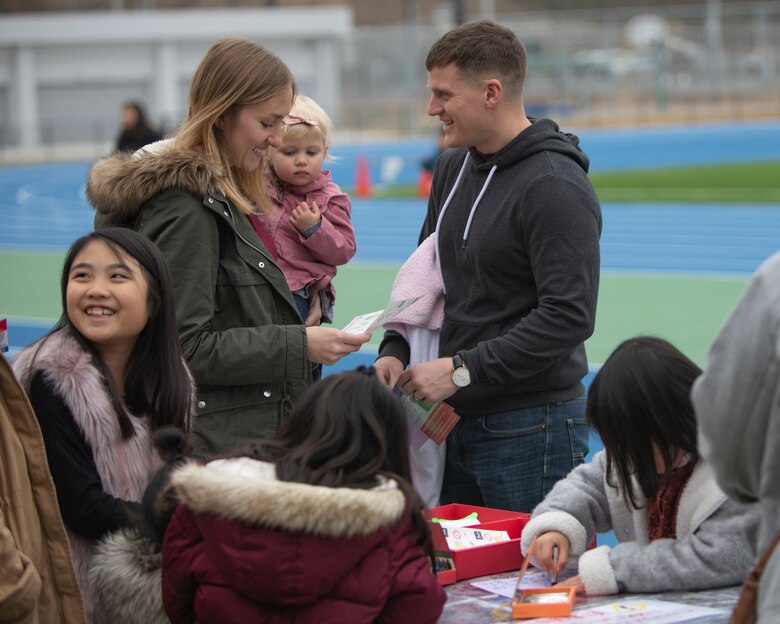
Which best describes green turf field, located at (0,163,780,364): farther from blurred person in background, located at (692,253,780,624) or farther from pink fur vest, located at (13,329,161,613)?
blurred person in background, located at (692,253,780,624)

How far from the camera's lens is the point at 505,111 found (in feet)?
13.9

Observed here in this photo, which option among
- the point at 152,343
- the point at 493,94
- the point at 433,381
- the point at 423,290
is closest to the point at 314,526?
the point at 152,343

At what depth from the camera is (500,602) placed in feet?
10.8

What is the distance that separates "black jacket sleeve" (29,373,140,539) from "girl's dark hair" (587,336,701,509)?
132 cm

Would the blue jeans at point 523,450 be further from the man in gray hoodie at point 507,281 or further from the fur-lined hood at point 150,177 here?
the fur-lined hood at point 150,177

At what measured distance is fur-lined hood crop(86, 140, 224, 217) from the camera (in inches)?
159

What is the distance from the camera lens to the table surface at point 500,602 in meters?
3.15

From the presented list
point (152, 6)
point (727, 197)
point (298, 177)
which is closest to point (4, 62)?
point (152, 6)

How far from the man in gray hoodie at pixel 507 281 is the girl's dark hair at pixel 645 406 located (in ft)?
2.49

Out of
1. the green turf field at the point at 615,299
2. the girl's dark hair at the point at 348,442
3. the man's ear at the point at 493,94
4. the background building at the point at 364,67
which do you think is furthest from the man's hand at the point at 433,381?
the background building at the point at 364,67

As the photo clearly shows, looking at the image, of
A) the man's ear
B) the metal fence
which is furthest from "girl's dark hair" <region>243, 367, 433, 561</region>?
the metal fence

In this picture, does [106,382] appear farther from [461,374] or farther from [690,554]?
[690,554]

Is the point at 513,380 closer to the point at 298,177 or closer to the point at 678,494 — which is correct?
the point at 678,494

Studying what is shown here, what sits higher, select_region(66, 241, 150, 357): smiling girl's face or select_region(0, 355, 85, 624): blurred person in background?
select_region(66, 241, 150, 357): smiling girl's face
